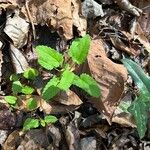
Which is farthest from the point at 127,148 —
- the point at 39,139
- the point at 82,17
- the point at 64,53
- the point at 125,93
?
the point at 82,17

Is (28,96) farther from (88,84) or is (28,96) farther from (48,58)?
(88,84)

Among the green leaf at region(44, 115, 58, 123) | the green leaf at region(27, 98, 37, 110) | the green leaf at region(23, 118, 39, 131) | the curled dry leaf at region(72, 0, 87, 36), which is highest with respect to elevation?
the curled dry leaf at region(72, 0, 87, 36)

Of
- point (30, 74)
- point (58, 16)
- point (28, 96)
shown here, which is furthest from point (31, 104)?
point (58, 16)

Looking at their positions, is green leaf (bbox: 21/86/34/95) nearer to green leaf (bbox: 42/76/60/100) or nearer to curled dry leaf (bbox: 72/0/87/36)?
green leaf (bbox: 42/76/60/100)

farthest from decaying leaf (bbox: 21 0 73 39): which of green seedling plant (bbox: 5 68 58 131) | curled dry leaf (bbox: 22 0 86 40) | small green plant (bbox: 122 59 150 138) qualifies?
small green plant (bbox: 122 59 150 138)

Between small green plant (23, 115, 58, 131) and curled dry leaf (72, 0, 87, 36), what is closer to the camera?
small green plant (23, 115, 58, 131)

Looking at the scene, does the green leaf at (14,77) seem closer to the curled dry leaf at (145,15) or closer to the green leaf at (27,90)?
the green leaf at (27,90)

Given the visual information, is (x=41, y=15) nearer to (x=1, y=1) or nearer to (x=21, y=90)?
(x=1, y=1)
